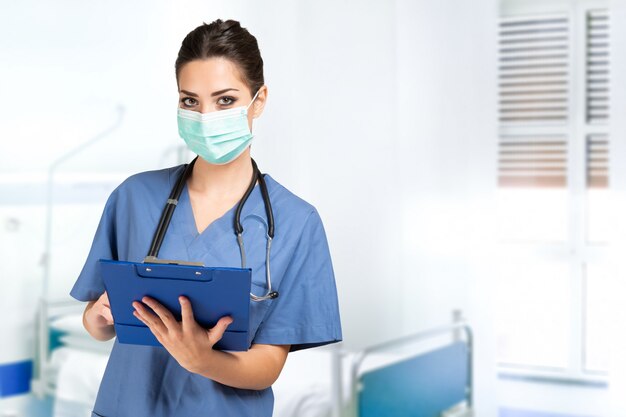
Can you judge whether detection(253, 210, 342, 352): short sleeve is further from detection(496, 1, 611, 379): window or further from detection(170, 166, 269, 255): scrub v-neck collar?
detection(496, 1, 611, 379): window

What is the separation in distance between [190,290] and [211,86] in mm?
366

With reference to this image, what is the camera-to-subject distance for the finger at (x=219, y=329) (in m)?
1.23

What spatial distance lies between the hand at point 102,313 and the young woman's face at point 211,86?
1.14 feet

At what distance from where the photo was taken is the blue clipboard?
3.89ft

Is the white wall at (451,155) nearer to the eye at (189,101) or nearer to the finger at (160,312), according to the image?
the eye at (189,101)

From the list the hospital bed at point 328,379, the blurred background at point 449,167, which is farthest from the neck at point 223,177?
the blurred background at point 449,167

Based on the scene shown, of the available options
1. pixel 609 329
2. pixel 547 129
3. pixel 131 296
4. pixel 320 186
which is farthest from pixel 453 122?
pixel 131 296

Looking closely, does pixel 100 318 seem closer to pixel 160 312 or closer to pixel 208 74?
pixel 160 312

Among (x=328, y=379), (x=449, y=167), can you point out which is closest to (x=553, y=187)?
(x=449, y=167)

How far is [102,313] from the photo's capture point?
1.37m

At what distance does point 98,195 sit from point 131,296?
57.3 inches

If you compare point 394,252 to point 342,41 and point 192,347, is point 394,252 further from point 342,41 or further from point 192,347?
point 192,347

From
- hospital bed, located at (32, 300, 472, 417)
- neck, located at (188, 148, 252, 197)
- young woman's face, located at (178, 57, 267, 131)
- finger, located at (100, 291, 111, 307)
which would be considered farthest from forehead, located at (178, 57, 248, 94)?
hospital bed, located at (32, 300, 472, 417)

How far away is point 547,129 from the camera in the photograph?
116 inches
